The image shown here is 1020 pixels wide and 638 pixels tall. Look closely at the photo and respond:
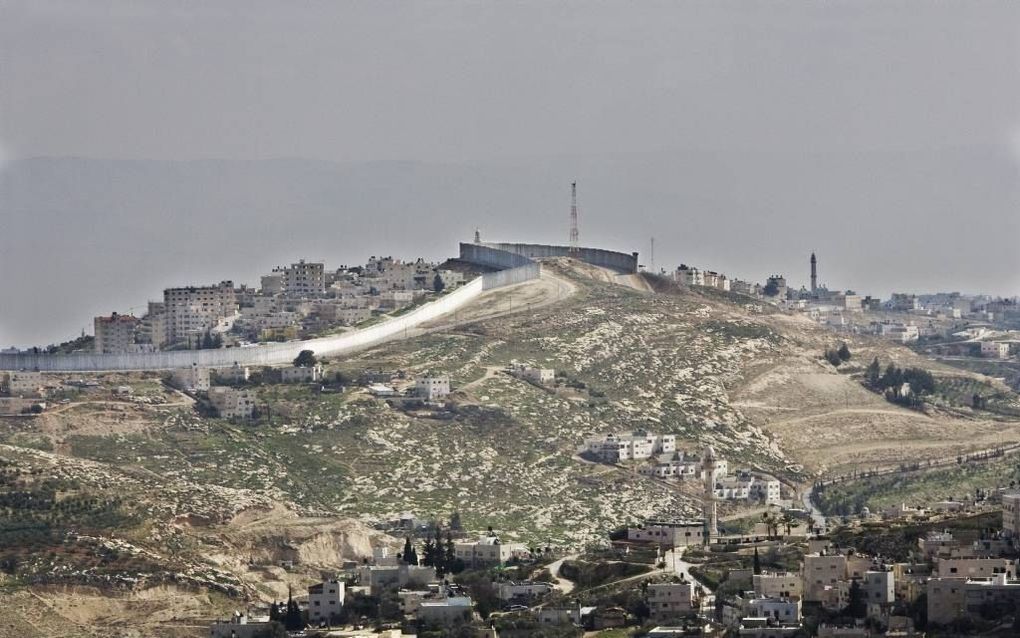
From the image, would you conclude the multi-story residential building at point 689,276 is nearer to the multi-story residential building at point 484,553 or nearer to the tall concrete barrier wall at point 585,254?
the tall concrete barrier wall at point 585,254

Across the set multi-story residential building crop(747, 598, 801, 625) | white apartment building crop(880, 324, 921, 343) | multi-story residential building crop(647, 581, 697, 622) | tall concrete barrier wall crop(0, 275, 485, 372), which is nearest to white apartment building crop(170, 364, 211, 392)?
tall concrete barrier wall crop(0, 275, 485, 372)

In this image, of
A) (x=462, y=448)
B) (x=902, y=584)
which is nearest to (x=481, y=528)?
(x=462, y=448)

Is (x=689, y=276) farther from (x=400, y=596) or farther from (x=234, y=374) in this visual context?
(x=400, y=596)

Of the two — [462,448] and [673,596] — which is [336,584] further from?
[462,448]

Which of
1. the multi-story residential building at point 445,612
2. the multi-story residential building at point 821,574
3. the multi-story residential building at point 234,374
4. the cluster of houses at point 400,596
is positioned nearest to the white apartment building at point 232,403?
the multi-story residential building at point 234,374

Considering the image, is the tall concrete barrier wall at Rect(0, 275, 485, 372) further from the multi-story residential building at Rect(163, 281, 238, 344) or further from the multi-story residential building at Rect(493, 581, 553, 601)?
the multi-story residential building at Rect(493, 581, 553, 601)
